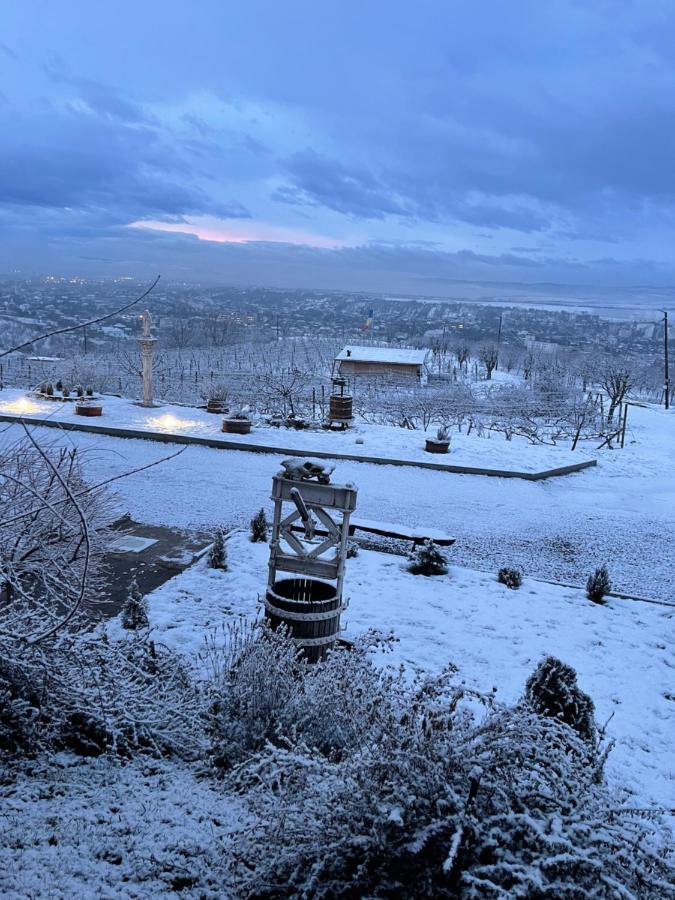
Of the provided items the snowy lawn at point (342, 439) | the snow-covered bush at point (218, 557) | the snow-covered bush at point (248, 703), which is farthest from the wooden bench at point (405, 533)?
the snowy lawn at point (342, 439)

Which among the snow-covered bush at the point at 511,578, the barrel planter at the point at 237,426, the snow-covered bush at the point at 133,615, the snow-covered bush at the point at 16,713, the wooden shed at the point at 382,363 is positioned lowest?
the snow-covered bush at the point at 511,578

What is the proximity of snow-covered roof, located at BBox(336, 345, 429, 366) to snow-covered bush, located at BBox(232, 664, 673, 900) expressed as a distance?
36.0m

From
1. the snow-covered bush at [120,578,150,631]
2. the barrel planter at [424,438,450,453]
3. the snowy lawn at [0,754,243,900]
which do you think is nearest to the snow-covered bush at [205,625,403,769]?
the snowy lawn at [0,754,243,900]

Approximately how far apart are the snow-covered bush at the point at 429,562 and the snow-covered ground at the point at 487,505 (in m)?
0.95

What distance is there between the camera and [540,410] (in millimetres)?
25688

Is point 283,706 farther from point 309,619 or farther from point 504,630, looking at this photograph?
point 504,630

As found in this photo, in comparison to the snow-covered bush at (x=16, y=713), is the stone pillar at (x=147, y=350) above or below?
above

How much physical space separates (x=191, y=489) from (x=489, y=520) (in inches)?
218

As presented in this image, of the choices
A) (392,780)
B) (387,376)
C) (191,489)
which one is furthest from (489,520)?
(387,376)

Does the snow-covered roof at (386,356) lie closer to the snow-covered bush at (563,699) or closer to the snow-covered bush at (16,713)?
the snow-covered bush at (563,699)

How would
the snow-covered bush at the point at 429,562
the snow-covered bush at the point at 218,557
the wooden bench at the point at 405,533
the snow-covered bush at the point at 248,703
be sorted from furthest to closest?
1. the wooden bench at the point at 405,533
2. the snow-covered bush at the point at 429,562
3. the snow-covered bush at the point at 218,557
4. the snow-covered bush at the point at 248,703

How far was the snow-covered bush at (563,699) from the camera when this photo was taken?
4.10 meters

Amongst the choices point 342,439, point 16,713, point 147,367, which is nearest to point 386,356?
point 147,367

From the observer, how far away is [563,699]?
13.6 feet
